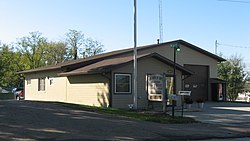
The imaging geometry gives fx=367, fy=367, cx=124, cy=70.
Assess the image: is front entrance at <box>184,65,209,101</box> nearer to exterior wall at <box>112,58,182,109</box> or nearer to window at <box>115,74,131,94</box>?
exterior wall at <box>112,58,182,109</box>

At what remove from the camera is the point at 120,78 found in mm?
24312

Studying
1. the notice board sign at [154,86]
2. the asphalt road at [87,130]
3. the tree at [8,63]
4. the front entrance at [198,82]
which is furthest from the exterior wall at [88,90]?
the tree at [8,63]

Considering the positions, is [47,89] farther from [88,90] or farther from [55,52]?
[55,52]

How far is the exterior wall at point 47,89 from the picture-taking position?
31016mm

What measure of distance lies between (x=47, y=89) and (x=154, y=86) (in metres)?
12.8

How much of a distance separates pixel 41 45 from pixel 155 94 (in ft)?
148

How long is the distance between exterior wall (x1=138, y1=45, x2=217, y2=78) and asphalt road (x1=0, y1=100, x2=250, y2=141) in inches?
689

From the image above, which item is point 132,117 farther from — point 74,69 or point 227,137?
point 74,69

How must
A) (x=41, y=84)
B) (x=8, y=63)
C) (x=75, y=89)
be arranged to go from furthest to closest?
(x=8, y=63) < (x=41, y=84) < (x=75, y=89)

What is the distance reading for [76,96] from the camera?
92.9 ft

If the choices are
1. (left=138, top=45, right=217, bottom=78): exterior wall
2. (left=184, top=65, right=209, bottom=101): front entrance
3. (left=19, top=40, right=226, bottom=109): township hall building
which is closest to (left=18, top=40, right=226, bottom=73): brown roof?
(left=19, top=40, right=226, bottom=109): township hall building

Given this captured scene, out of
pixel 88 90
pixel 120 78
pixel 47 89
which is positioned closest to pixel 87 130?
pixel 120 78

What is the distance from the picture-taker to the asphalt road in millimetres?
11609

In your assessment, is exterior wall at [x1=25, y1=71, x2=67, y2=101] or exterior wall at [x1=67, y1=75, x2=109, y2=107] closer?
exterior wall at [x1=67, y1=75, x2=109, y2=107]
